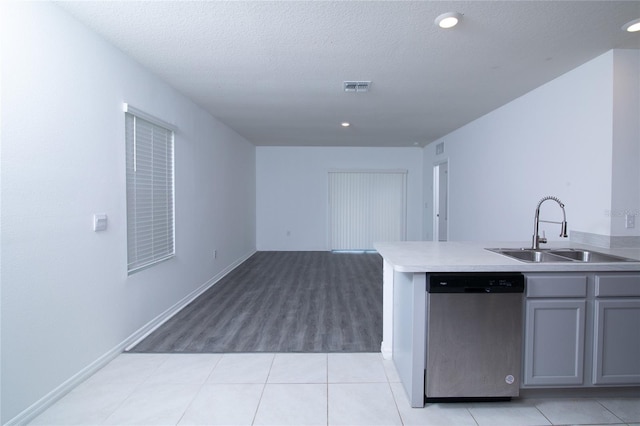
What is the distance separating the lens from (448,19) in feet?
6.94

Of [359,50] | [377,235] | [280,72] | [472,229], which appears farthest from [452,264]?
[377,235]

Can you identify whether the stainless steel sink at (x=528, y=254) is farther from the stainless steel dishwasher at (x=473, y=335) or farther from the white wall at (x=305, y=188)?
the white wall at (x=305, y=188)

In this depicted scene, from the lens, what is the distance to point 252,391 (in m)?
2.13

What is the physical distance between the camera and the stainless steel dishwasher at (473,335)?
1925 mm

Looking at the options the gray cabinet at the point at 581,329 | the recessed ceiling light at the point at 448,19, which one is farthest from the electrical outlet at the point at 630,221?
the recessed ceiling light at the point at 448,19

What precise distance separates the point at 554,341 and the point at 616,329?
40cm

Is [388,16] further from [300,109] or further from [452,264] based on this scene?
[300,109]

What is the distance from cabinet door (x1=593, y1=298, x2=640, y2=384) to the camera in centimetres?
200

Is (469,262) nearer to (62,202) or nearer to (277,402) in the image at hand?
(277,402)

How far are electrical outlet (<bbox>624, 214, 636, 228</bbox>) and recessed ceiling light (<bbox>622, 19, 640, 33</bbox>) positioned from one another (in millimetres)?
1393

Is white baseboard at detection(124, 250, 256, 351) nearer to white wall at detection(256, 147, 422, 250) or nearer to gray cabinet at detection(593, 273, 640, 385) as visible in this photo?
white wall at detection(256, 147, 422, 250)

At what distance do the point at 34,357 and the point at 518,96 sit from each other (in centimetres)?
494

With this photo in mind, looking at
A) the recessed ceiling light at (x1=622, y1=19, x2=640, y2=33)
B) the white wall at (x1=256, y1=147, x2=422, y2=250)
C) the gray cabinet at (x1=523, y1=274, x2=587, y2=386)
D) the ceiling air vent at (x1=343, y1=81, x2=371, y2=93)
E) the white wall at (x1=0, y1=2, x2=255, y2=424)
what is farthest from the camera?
the white wall at (x1=256, y1=147, x2=422, y2=250)

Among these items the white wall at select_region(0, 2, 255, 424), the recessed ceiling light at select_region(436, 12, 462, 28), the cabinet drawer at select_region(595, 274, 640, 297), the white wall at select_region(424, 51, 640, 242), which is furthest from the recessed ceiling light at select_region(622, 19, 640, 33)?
the white wall at select_region(0, 2, 255, 424)
